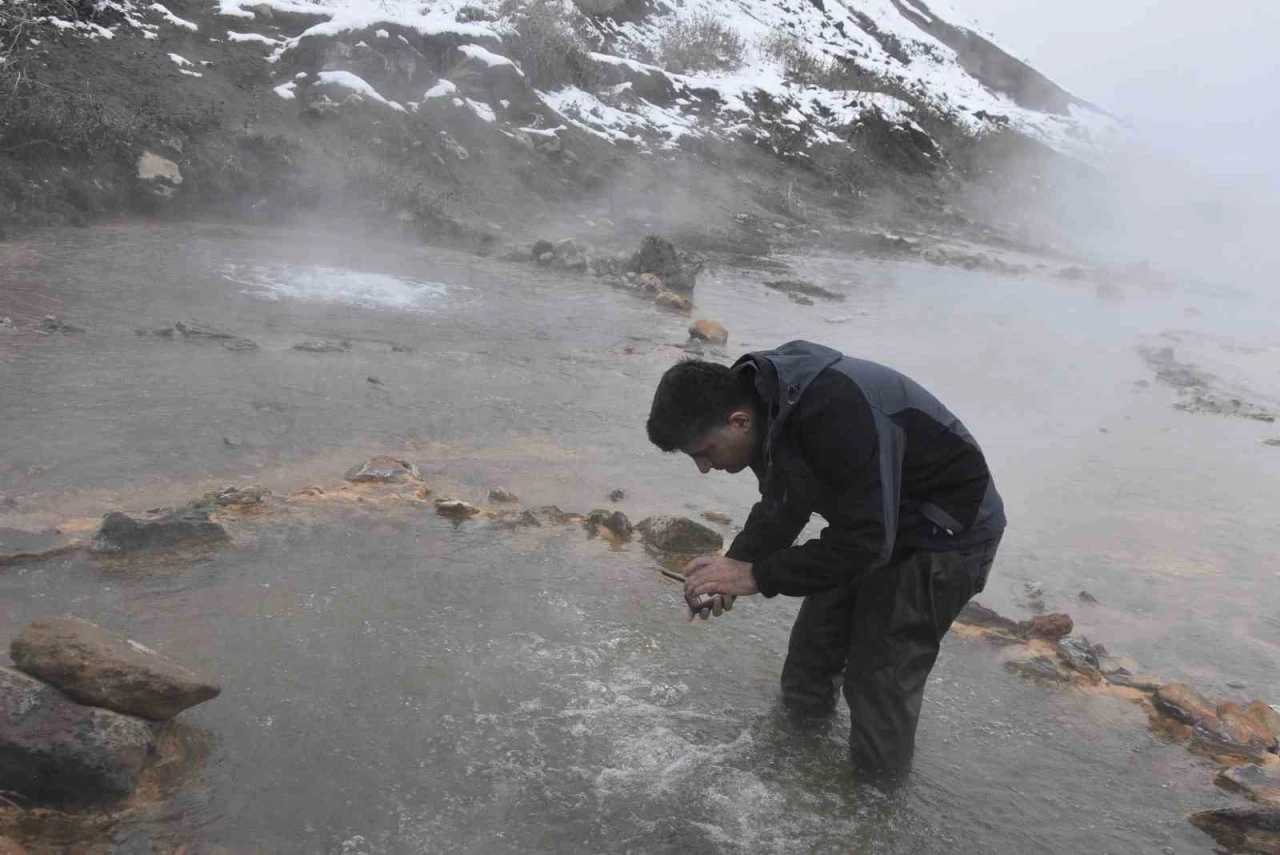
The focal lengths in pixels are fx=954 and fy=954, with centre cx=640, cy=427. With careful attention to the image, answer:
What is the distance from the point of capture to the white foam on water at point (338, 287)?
7777 mm

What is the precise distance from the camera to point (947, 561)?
8.09ft

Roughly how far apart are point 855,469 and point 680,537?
189 cm

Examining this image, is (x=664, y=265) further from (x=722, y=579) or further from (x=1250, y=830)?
(x=1250, y=830)

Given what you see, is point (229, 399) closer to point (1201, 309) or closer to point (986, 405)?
point (986, 405)

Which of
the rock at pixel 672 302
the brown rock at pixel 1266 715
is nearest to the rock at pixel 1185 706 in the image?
the brown rock at pixel 1266 715

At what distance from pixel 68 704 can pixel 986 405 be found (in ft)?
21.9

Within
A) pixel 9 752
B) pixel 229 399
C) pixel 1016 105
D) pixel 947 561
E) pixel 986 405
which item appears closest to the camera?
pixel 9 752

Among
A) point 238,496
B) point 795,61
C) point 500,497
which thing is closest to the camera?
point 238,496

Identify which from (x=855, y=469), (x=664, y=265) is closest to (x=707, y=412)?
(x=855, y=469)

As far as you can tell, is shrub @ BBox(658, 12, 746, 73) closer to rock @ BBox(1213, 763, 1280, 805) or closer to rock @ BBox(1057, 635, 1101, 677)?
rock @ BBox(1057, 635, 1101, 677)

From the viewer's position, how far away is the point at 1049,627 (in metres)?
3.61

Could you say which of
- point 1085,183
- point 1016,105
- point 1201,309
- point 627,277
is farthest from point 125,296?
point 1016,105

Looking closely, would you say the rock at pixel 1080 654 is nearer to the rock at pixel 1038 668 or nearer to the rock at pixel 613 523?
the rock at pixel 1038 668

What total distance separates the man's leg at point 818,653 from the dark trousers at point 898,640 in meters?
0.13
